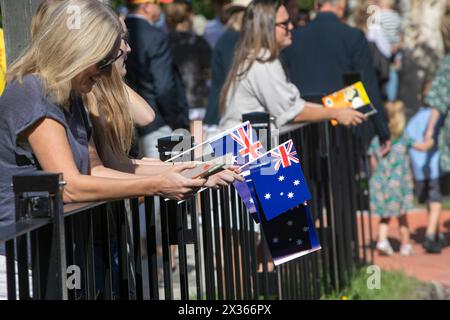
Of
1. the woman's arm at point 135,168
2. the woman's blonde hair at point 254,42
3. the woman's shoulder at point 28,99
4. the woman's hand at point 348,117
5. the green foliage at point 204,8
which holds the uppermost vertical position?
the green foliage at point 204,8

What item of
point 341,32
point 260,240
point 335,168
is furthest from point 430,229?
point 260,240

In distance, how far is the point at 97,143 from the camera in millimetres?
4520

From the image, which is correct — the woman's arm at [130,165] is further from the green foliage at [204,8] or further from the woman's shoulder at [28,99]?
the green foliage at [204,8]

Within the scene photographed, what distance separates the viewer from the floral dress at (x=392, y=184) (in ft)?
32.2

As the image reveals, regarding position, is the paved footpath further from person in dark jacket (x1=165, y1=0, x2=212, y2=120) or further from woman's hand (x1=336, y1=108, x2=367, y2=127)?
person in dark jacket (x1=165, y1=0, x2=212, y2=120)

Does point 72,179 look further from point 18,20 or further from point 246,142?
point 18,20

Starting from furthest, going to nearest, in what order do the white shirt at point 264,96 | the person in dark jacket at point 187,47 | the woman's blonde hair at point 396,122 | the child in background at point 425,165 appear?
1. the person in dark jacket at point 187,47
2. the child in background at point 425,165
3. the woman's blonde hair at point 396,122
4. the white shirt at point 264,96

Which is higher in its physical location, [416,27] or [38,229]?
[416,27]

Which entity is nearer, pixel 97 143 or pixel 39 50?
pixel 39 50

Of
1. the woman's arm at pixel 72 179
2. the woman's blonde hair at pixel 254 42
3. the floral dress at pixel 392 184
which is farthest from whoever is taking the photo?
the floral dress at pixel 392 184

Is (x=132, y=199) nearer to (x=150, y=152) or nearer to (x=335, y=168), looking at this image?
(x=335, y=168)

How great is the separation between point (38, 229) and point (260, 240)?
2844 millimetres

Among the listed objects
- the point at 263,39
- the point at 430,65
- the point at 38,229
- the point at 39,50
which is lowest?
the point at 38,229

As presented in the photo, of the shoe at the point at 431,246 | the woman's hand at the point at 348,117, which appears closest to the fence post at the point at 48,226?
the woman's hand at the point at 348,117
